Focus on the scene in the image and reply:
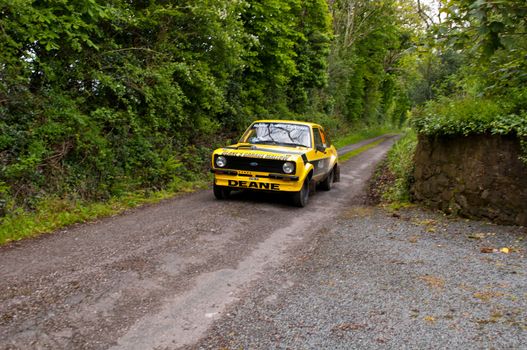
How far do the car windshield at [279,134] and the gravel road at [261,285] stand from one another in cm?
263

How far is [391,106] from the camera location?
177 ft

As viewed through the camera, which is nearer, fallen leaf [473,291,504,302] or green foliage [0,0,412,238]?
fallen leaf [473,291,504,302]

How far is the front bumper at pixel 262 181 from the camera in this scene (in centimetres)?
834

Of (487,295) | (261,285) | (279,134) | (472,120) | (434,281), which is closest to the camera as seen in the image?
(487,295)

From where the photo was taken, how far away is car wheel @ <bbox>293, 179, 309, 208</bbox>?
8.59m

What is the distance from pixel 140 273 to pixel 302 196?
4.60 m

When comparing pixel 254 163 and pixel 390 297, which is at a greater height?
pixel 254 163

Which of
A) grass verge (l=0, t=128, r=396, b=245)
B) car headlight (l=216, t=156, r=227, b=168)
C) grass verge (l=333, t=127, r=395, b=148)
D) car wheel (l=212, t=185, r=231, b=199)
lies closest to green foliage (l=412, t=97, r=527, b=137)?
car headlight (l=216, t=156, r=227, b=168)

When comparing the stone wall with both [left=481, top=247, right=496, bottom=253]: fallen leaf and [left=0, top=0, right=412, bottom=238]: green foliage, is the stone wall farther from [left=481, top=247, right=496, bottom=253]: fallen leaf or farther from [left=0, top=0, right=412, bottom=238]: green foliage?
[left=0, top=0, right=412, bottom=238]: green foliage

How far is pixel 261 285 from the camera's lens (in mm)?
4617

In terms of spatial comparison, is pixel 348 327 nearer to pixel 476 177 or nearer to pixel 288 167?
pixel 288 167

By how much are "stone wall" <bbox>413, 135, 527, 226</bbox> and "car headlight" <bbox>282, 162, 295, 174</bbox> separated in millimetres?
2814

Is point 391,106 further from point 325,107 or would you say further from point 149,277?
point 149,277

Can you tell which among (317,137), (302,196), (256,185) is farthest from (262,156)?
(317,137)
